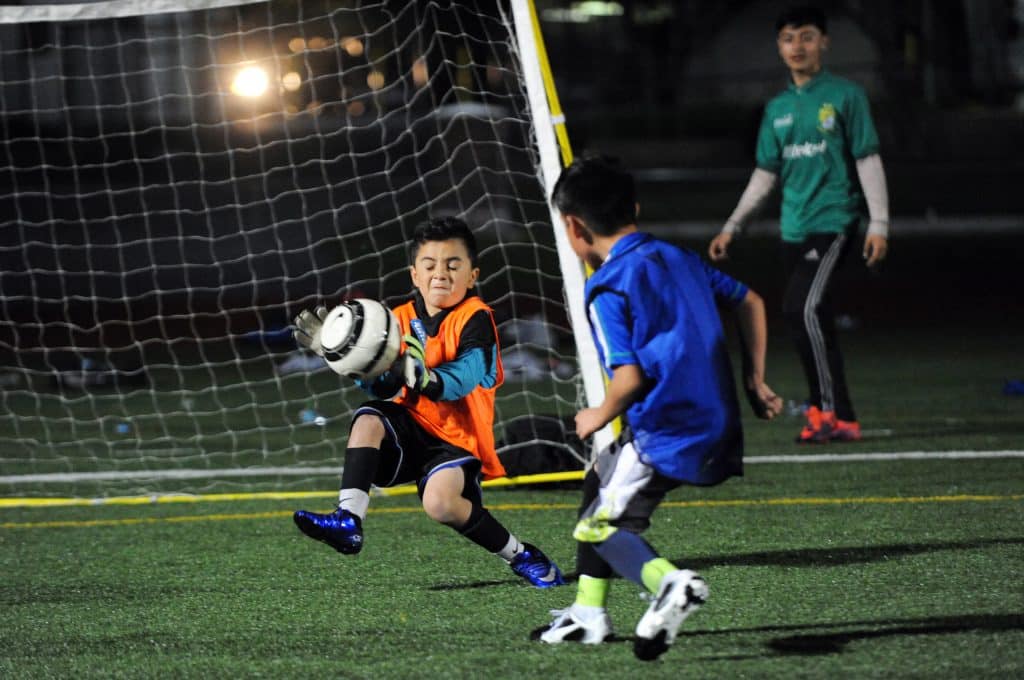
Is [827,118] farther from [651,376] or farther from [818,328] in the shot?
[651,376]

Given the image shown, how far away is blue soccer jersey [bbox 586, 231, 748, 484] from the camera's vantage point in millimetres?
3705

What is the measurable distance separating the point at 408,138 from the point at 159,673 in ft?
53.0

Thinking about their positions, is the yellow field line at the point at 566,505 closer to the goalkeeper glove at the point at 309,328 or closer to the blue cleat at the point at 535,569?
the blue cleat at the point at 535,569

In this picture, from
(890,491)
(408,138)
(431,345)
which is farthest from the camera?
(408,138)

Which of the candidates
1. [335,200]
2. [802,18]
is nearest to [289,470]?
[802,18]

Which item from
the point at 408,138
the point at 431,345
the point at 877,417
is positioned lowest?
the point at 877,417

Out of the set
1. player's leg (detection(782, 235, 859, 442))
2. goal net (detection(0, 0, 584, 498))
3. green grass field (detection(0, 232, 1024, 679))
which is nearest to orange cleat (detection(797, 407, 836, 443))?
player's leg (detection(782, 235, 859, 442))

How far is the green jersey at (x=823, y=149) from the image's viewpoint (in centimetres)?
736

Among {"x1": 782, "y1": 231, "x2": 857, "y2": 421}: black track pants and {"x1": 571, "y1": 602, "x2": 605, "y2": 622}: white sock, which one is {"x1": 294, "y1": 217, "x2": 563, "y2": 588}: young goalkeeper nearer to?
{"x1": 571, "y1": 602, "x2": 605, "y2": 622}: white sock

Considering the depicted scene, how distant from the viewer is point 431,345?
4.75 m

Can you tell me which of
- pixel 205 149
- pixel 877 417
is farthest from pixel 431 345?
pixel 205 149

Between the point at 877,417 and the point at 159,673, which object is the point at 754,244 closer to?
the point at 877,417

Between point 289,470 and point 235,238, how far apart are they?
9.42 meters

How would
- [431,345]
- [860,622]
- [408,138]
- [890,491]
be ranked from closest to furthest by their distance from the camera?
[860,622] < [431,345] < [890,491] < [408,138]
